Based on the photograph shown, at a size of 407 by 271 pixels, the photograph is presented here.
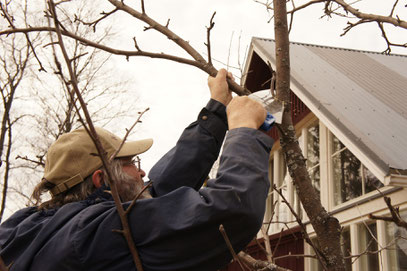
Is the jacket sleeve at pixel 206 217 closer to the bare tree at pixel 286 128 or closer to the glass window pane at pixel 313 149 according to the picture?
the bare tree at pixel 286 128

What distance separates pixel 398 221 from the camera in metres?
2.04

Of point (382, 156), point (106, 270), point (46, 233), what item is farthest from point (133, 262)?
point (382, 156)

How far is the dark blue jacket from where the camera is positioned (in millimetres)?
1326

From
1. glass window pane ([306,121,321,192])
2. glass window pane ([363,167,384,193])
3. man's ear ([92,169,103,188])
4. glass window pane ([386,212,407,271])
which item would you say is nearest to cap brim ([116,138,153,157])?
man's ear ([92,169,103,188])

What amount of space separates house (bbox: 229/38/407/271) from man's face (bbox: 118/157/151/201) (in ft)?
9.41

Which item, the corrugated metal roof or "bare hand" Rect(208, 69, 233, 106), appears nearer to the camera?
"bare hand" Rect(208, 69, 233, 106)

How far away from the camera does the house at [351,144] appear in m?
5.84

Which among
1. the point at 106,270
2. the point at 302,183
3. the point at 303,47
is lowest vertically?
the point at 106,270

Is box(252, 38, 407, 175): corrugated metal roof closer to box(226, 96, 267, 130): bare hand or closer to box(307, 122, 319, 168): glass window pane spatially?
box(307, 122, 319, 168): glass window pane

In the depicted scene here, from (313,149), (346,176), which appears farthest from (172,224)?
(313,149)

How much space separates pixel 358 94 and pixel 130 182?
262 inches

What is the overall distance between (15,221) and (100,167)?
389 mm

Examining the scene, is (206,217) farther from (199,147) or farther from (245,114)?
(199,147)

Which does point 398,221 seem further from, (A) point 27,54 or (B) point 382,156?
(A) point 27,54
